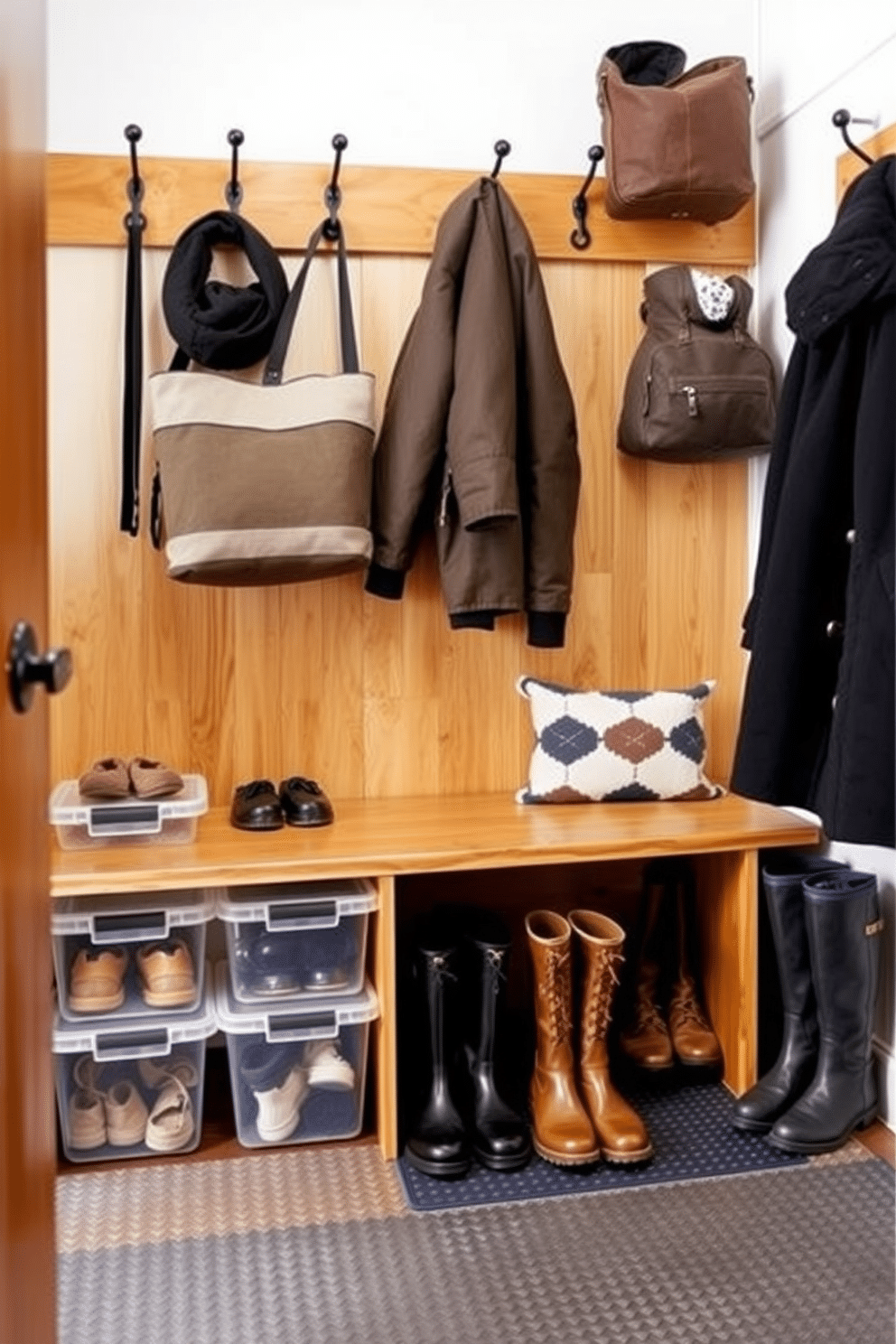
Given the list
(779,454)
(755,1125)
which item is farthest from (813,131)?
(755,1125)

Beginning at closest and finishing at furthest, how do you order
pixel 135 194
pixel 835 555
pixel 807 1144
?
pixel 835 555
pixel 807 1144
pixel 135 194

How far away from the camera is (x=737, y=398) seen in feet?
7.67

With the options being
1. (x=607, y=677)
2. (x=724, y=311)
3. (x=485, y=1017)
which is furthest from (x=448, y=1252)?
(x=724, y=311)

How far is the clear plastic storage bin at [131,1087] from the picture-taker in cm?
206

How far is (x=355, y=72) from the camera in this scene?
2.41 meters

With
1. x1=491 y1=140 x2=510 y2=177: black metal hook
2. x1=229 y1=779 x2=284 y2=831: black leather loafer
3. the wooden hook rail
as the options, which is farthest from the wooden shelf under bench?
x1=491 y1=140 x2=510 y2=177: black metal hook

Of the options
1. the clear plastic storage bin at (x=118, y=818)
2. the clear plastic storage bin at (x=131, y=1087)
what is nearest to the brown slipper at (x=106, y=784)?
the clear plastic storage bin at (x=118, y=818)

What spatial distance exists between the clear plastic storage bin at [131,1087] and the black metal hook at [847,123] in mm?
1819

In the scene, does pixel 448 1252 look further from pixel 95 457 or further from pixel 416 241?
pixel 416 241

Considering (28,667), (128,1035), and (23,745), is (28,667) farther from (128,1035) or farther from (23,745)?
(128,1035)

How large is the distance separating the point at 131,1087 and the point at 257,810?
1.67ft

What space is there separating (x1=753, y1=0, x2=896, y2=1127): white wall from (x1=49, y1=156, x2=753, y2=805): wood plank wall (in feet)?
0.32

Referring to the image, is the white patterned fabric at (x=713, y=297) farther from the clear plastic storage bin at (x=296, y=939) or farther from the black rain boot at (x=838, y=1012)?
the clear plastic storage bin at (x=296, y=939)

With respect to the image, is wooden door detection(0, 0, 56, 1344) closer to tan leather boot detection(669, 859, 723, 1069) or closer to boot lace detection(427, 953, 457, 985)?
boot lace detection(427, 953, 457, 985)
